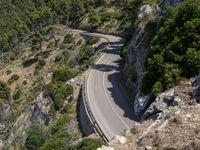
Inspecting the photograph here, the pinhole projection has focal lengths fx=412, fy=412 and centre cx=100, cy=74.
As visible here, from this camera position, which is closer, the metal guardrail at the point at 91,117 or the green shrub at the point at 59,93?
the metal guardrail at the point at 91,117

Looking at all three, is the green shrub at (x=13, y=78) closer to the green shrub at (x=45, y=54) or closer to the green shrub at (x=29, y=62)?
the green shrub at (x=29, y=62)

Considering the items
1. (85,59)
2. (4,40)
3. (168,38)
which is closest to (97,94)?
(168,38)

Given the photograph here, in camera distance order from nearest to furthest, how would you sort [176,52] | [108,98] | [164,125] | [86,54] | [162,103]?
1. [164,125]
2. [162,103]
3. [176,52]
4. [108,98]
5. [86,54]

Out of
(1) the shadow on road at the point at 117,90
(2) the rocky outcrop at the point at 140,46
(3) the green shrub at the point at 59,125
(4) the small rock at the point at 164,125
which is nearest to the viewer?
(4) the small rock at the point at 164,125

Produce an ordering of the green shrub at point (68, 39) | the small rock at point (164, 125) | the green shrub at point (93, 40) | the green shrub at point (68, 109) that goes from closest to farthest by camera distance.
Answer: the small rock at point (164, 125) < the green shrub at point (68, 109) < the green shrub at point (93, 40) < the green shrub at point (68, 39)

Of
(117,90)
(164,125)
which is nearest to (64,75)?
(117,90)

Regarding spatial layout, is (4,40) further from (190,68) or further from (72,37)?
(190,68)

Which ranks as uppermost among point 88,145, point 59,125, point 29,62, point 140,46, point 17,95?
point 140,46

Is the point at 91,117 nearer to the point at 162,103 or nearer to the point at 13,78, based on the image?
the point at 162,103

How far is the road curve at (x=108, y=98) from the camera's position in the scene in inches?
1639

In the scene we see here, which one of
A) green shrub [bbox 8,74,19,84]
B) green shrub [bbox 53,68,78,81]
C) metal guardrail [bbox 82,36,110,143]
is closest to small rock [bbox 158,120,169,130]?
metal guardrail [bbox 82,36,110,143]

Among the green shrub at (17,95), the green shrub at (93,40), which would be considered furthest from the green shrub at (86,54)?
the green shrub at (17,95)

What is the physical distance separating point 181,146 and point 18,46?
4541 inches

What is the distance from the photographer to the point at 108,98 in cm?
5078
